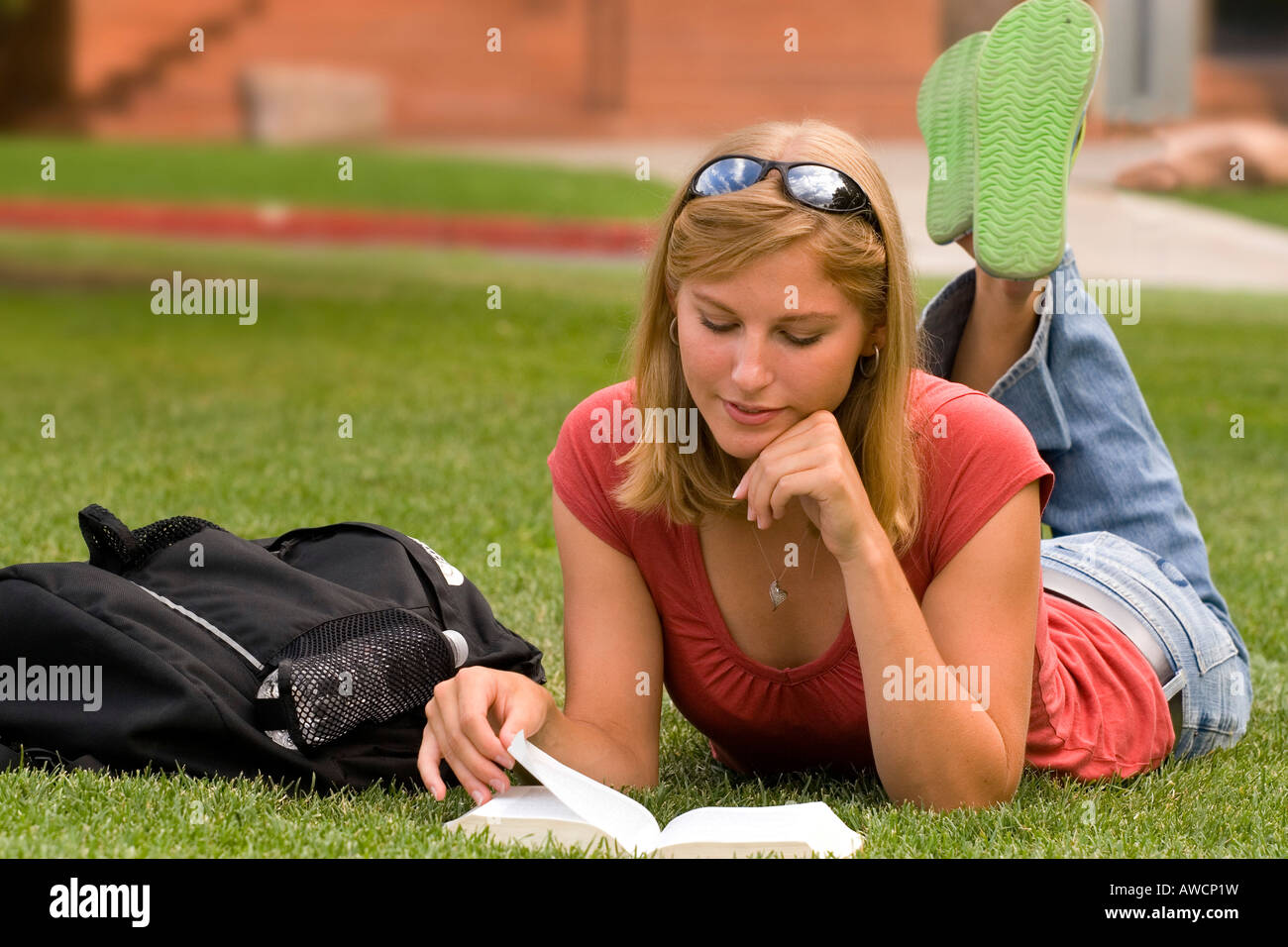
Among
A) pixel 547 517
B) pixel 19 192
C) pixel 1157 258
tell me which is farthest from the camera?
pixel 19 192

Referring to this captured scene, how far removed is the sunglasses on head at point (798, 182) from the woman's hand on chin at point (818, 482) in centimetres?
32

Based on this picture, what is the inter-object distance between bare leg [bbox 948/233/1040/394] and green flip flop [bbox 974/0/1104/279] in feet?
0.77

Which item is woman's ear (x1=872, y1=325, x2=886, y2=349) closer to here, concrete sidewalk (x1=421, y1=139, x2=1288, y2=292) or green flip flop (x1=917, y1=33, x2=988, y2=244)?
green flip flop (x1=917, y1=33, x2=988, y2=244)

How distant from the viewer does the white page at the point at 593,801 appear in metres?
2.57

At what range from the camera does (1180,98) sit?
18.1 metres

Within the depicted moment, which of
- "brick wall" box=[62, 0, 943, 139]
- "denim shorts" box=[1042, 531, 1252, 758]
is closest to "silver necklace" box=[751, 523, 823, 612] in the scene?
"denim shorts" box=[1042, 531, 1252, 758]

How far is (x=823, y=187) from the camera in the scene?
2.57 metres

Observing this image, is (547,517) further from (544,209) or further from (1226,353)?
(544,209)

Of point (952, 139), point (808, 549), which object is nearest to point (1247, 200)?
point (952, 139)

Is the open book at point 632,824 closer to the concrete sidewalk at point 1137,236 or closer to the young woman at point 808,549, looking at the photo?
the young woman at point 808,549

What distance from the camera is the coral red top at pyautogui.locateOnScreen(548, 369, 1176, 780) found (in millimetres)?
2725

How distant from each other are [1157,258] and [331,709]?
14760 millimetres

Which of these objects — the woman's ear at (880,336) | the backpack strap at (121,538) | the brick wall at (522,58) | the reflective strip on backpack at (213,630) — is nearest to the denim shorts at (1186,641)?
the woman's ear at (880,336)

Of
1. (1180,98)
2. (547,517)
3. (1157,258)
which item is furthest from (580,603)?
(1180,98)
